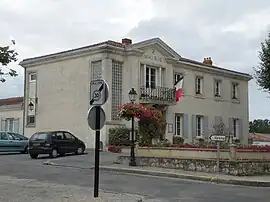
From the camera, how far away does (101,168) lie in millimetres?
21516

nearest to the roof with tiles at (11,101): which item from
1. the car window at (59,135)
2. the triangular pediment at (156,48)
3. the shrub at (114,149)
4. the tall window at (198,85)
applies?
the triangular pediment at (156,48)

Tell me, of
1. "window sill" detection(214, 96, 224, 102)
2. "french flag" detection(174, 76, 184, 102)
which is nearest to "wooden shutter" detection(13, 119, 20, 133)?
"french flag" detection(174, 76, 184, 102)

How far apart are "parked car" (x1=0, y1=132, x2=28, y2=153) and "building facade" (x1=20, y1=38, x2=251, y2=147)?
3.91 metres

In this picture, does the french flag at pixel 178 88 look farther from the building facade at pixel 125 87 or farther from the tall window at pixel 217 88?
the tall window at pixel 217 88

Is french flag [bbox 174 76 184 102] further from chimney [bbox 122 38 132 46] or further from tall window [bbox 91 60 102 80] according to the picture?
tall window [bbox 91 60 102 80]

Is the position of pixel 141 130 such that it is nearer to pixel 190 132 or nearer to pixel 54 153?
pixel 54 153

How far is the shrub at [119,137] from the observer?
101 ft

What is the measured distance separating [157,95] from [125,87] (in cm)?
257

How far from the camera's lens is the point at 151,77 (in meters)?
34.2

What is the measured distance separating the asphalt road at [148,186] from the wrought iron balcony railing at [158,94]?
40.8 ft

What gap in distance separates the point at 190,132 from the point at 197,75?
14.8 feet

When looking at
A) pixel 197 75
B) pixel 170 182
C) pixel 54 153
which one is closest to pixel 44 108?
pixel 54 153

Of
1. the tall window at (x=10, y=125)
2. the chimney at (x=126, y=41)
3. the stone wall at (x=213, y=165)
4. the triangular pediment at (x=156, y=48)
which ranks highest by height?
the chimney at (x=126, y=41)

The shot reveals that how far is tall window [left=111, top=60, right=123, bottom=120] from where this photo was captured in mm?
31688
